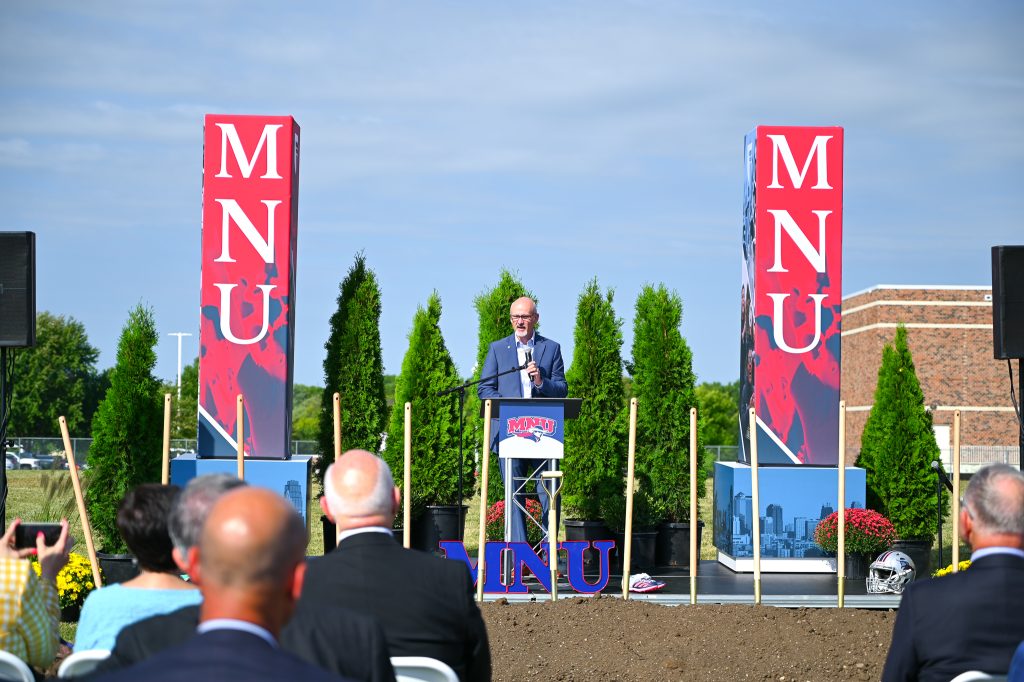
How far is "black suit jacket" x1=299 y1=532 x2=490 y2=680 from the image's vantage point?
3150mm

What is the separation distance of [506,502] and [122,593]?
510 cm

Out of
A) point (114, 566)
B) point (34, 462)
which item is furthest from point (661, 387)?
point (34, 462)

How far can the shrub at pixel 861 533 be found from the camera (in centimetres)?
921

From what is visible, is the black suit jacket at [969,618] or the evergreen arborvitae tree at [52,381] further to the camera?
the evergreen arborvitae tree at [52,381]

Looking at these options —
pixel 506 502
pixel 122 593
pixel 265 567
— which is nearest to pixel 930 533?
pixel 506 502

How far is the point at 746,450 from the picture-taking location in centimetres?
998

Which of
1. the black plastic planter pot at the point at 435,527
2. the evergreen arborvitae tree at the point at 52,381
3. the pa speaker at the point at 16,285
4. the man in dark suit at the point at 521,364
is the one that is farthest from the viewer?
the evergreen arborvitae tree at the point at 52,381

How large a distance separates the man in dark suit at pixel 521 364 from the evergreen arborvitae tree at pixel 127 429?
2.91 metres

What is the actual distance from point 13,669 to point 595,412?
A: 7.88 m

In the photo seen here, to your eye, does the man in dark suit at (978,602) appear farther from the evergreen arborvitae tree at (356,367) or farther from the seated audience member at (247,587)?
the evergreen arborvitae tree at (356,367)

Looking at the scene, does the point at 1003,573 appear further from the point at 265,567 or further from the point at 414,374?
the point at 414,374

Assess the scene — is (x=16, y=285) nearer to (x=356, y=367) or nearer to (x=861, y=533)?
(x=356, y=367)

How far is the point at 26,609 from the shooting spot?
341 cm

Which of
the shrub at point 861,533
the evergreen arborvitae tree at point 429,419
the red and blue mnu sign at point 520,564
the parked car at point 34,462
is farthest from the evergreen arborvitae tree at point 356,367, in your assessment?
the parked car at point 34,462
